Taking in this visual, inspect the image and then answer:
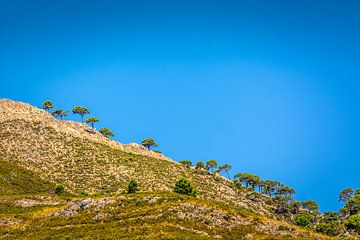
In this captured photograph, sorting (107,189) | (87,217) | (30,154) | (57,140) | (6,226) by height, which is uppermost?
(57,140)

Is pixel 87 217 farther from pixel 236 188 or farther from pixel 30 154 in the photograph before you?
pixel 236 188

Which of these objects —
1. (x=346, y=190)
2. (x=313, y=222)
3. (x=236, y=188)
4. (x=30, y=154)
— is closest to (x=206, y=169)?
(x=236, y=188)

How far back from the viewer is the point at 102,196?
3777 inches

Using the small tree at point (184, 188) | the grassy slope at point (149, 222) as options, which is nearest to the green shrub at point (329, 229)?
the small tree at point (184, 188)

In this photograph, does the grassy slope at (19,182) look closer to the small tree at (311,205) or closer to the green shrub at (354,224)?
the green shrub at (354,224)

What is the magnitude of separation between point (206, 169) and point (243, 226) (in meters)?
120

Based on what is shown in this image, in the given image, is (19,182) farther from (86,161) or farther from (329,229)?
(329,229)

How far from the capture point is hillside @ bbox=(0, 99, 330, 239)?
72250 mm

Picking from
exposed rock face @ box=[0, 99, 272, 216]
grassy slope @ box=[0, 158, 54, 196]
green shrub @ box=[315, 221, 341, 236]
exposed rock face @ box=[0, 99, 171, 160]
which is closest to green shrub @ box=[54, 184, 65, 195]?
grassy slope @ box=[0, 158, 54, 196]

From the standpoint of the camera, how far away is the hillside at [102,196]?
72250 millimetres

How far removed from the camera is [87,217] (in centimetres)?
7981

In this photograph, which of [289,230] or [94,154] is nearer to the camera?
[289,230]

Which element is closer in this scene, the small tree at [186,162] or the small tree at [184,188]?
the small tree at [184,188]

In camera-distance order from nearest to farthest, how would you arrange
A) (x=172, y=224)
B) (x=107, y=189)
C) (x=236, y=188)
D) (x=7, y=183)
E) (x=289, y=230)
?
1. (x=172, y=224)
2. (x=289, y=230)
3. (x=7, y=183)
4. (x=107, y=189)
5. (x=236, y=188)
